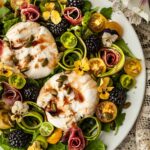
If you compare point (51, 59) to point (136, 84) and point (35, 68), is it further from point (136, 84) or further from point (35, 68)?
point (136, 84)

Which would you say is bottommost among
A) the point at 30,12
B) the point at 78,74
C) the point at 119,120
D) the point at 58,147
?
the point at 58,147

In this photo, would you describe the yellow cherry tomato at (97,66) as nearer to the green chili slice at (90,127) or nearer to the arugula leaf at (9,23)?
the green chili slice at (90,127)

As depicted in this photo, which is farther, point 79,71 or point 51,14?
point 51,14

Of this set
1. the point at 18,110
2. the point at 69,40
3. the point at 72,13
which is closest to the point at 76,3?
the point at 72,13

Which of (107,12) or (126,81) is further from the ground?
(107,12)

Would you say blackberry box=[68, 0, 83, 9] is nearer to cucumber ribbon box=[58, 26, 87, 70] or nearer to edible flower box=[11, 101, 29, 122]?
cucumber ribbon box=[58, 26, 87, 70]

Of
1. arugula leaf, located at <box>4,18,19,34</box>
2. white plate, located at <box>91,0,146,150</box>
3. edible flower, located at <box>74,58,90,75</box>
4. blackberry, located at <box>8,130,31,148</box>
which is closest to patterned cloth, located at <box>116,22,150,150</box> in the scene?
white plate, located at <box>91,0,146,150</box>

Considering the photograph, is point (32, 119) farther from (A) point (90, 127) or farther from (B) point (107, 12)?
(B) point (107, 12)
